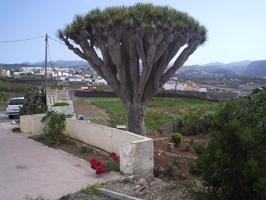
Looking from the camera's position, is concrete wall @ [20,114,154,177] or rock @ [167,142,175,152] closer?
concrete wall @ [20,114,154,177]

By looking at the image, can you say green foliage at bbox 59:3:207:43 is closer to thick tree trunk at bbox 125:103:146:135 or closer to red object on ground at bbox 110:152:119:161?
thick tree trunk at bbox 125:103:146:135

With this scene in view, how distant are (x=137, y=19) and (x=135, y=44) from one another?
960 millimetres

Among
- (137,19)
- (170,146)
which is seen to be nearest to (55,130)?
(170,146)

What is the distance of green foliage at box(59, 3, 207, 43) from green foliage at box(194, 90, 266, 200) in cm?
543

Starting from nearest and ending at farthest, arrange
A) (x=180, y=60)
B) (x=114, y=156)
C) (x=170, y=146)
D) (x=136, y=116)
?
(x=114, y=156) < (x=170, y=146) < (x=136, y=116) < (x=180, y=60)

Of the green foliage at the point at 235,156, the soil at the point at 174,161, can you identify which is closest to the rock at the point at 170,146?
the soil at the point at 174,161

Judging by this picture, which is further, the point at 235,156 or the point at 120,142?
the point at 120,142

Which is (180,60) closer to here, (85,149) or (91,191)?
(85,149)

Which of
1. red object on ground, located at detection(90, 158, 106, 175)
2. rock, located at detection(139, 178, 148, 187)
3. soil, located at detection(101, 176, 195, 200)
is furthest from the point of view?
red object on ground, located at detection(90, 158, 106, 175)

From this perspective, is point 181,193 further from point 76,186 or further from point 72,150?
point 72,150

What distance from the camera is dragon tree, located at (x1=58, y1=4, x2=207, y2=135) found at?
1310 cm

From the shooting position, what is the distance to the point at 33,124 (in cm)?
1752

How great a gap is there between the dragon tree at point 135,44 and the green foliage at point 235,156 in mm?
5372

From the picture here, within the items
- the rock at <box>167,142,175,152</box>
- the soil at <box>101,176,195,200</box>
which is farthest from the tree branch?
the soil at <box>101,176,195,200</box>
